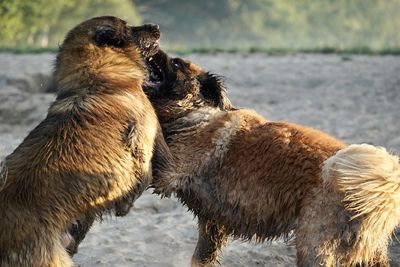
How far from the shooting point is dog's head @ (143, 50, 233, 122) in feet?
15.8

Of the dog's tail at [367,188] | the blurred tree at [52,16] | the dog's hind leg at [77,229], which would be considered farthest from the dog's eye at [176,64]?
the blurred tree at [52,16]

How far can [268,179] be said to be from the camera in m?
4.10

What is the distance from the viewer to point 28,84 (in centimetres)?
1291

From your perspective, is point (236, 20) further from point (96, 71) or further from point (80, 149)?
point (80, 149)

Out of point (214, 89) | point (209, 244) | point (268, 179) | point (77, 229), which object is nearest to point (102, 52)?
point (214, 89)

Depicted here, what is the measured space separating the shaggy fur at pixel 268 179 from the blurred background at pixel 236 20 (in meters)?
26.8

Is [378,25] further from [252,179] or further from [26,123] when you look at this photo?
[252,179]

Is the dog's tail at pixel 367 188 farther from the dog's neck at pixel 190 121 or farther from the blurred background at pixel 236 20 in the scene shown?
the blurred background at pixel 236 20

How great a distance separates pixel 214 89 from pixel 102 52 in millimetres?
914

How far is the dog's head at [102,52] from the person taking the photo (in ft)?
14.4

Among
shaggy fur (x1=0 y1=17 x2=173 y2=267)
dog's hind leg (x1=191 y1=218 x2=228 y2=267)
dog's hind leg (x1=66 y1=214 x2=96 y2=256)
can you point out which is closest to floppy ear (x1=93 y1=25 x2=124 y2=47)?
shaggy fur (x1=0 y1=17 x2=173 y2=267)

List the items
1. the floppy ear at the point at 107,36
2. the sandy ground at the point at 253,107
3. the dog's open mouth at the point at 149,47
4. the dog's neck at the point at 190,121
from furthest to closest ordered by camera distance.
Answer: the sandy ground at the point at 253,107, the dog's open mouth at the point at 149,47, the dog's neck at the point at 190,121, the floppy ear at the point at 107,36

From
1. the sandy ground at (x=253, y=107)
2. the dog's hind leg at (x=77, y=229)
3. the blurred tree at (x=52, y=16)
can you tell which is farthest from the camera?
the blurred tree at (x=52, y=16)

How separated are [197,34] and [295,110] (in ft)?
176
